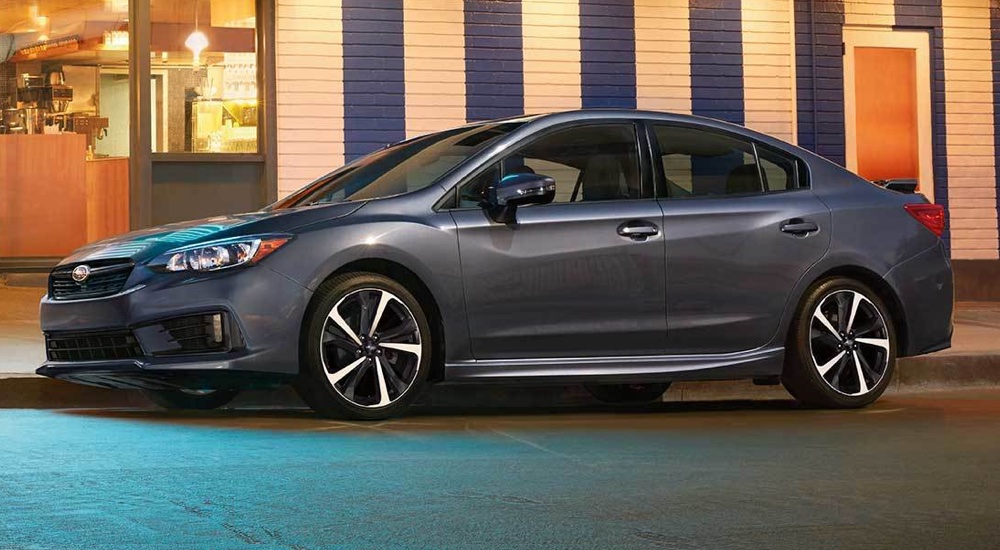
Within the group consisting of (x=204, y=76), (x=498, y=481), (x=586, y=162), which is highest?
(x=204, y=76)

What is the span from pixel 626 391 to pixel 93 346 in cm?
311

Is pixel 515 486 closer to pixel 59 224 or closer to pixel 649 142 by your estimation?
pixel 649 142

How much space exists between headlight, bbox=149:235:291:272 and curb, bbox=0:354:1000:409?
5.15 feet

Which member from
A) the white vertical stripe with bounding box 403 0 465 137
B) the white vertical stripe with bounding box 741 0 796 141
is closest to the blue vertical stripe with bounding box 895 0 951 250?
the white vertical stripe with bounding box 741 0 796 141

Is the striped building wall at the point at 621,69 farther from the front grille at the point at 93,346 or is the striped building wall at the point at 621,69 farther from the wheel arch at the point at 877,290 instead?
the wheel arch at the point at 877,290

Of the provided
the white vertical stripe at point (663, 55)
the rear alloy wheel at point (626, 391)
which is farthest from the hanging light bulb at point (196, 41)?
the rear alloy wheel at point (626, 391)

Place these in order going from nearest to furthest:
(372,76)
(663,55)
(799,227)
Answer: (799,227)
(372,76)
(663,55)

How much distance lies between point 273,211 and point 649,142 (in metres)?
1.99

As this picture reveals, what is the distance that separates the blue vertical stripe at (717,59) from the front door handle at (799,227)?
315 inches

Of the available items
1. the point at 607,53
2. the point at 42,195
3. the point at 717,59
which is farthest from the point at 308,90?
the point at 717,59

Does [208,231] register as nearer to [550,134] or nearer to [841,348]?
[550,134]

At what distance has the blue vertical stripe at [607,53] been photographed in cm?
1630

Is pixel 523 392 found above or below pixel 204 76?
below

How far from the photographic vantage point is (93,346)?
7961 millimetres
